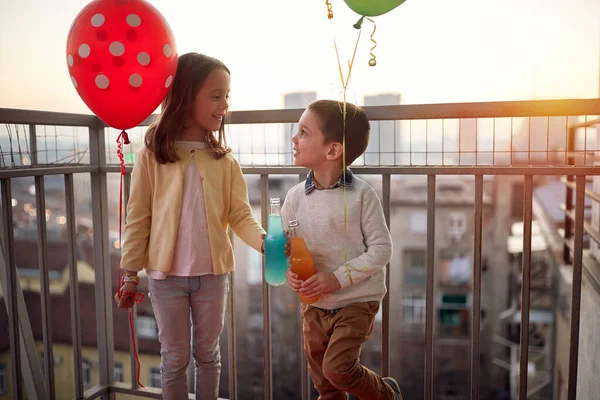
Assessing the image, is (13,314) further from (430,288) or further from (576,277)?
(576,277)

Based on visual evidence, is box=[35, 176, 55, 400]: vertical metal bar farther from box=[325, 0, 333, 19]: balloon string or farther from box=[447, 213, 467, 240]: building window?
box=[447, 213, 467, 240]: building window

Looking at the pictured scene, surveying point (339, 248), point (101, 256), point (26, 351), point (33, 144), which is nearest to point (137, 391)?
point (26, 351)

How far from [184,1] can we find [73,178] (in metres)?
4.11

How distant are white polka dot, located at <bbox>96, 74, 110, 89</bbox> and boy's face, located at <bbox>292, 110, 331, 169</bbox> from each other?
570 mm

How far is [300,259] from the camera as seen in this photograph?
1.40 metres

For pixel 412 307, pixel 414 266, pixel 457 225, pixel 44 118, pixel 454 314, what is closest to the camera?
pixel 44 118

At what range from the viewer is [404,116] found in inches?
61.9

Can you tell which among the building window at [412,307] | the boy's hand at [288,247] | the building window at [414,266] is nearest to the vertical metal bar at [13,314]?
the boy's hand at [288,247]

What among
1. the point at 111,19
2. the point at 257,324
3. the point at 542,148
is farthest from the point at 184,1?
the point at 257,324

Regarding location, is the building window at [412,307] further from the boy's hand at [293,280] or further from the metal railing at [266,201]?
the boy's hand at [293,280]

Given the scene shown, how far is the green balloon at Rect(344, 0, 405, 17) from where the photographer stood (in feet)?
4.41

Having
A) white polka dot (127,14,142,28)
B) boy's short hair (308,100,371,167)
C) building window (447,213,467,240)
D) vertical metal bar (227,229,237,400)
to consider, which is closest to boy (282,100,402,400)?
boy's short hair (308,100,371,167)

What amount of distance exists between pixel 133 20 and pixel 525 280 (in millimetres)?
1421

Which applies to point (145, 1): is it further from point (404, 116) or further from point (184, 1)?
point (184, 1)
